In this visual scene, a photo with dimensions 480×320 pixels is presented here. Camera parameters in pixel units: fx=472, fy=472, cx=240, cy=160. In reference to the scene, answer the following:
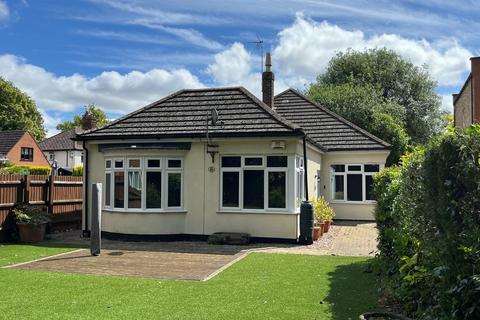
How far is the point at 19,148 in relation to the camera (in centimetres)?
5606

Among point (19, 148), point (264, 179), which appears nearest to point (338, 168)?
point (264, 179)

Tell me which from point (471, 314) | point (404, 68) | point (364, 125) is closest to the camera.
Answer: point (471, 314)

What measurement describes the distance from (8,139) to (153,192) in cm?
4853

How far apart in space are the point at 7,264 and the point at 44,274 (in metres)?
1.84

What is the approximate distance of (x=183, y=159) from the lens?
15.5 meters

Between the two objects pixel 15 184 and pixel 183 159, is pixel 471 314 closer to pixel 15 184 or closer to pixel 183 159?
pixel 183 159

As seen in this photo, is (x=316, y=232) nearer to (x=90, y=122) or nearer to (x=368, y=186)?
(x=368, y=186)

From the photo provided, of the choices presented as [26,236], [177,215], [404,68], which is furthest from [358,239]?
[404,68]

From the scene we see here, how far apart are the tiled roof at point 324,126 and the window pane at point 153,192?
8174mm

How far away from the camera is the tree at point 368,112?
3172 centimetres

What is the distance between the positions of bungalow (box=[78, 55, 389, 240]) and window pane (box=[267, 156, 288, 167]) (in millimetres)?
31

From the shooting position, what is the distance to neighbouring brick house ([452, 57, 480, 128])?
25208mm

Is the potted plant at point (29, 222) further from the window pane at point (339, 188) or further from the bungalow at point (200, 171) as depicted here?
the window pane at point (339, 188)

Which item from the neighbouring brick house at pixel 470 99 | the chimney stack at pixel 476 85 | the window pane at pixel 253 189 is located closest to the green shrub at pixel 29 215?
the window pane at pixel 253 189
